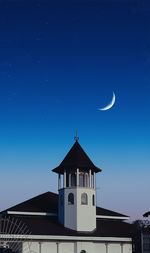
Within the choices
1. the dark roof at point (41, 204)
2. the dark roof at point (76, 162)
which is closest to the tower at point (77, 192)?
the dark roof at point (76, 162)

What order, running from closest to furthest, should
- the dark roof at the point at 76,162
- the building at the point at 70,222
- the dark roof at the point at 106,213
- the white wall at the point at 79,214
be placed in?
the building at the point at 70,222, the white wall at the point at 79,214, the dark roof at the point at 76,162, the dark roof at the point at 106,213

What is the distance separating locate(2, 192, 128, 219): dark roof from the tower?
2027 millimetres

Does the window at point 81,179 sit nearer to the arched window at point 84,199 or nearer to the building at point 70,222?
the building at point 70,222

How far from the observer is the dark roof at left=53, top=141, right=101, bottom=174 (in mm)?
49469

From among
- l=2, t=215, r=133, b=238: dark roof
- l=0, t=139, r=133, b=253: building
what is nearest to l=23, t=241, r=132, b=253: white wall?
l=0, t=139, r=133, b=253: building

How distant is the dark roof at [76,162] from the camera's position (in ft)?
162

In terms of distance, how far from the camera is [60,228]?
1868 inches

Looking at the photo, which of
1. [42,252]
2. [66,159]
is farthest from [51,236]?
[66,159]

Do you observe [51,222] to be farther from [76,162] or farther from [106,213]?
[106,213]

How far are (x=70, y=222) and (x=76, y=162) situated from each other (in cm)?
585

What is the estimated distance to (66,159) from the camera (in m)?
50.7

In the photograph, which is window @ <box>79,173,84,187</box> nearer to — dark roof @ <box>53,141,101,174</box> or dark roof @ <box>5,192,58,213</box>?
dark roof @ <box>53,141,101,174</box>

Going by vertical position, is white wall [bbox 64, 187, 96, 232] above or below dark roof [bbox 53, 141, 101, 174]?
below

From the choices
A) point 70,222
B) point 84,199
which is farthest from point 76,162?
point 70,222
